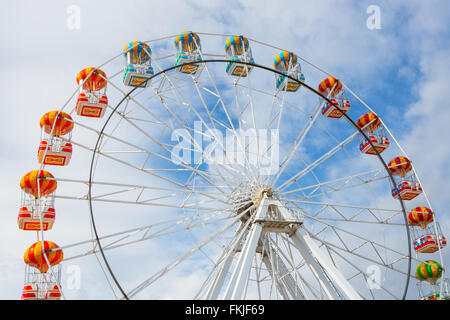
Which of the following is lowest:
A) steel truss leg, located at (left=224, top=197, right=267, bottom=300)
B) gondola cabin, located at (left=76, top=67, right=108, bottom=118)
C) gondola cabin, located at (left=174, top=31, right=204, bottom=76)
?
steel truss leg, located at (left=224, top=197, right=267, bottom=300)

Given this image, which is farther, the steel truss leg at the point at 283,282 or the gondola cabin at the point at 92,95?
the gondola cabin at the point at 92,95

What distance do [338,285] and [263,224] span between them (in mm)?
2669

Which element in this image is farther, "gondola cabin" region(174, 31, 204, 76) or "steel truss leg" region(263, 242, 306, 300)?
"gondola cabin" region(174, 31, 204, 76)

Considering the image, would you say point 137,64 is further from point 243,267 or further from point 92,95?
point 243,267

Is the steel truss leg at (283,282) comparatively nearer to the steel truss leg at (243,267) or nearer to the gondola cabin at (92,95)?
the steel truss leg at (243,267)

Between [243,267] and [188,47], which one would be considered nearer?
[243,267]

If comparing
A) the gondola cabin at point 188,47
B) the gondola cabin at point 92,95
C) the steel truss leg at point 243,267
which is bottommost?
the steel truss leg at point 243,267

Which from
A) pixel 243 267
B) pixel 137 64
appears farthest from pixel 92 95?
pixel 243 267

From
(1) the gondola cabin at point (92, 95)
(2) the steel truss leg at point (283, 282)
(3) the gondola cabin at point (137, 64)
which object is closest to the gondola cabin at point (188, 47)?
(3) the gondola cabin at point (137, 64)

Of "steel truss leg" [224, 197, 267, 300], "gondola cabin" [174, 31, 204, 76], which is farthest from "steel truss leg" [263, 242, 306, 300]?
"gondola cabin" [174, 31, 204, 76]

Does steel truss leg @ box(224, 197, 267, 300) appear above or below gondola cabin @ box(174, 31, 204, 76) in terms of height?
below

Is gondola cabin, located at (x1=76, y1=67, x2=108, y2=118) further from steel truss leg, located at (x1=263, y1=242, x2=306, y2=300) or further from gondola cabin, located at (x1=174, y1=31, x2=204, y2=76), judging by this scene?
steel truss leg, located at (x1=263, y1=242, x2=306, y2=300)
